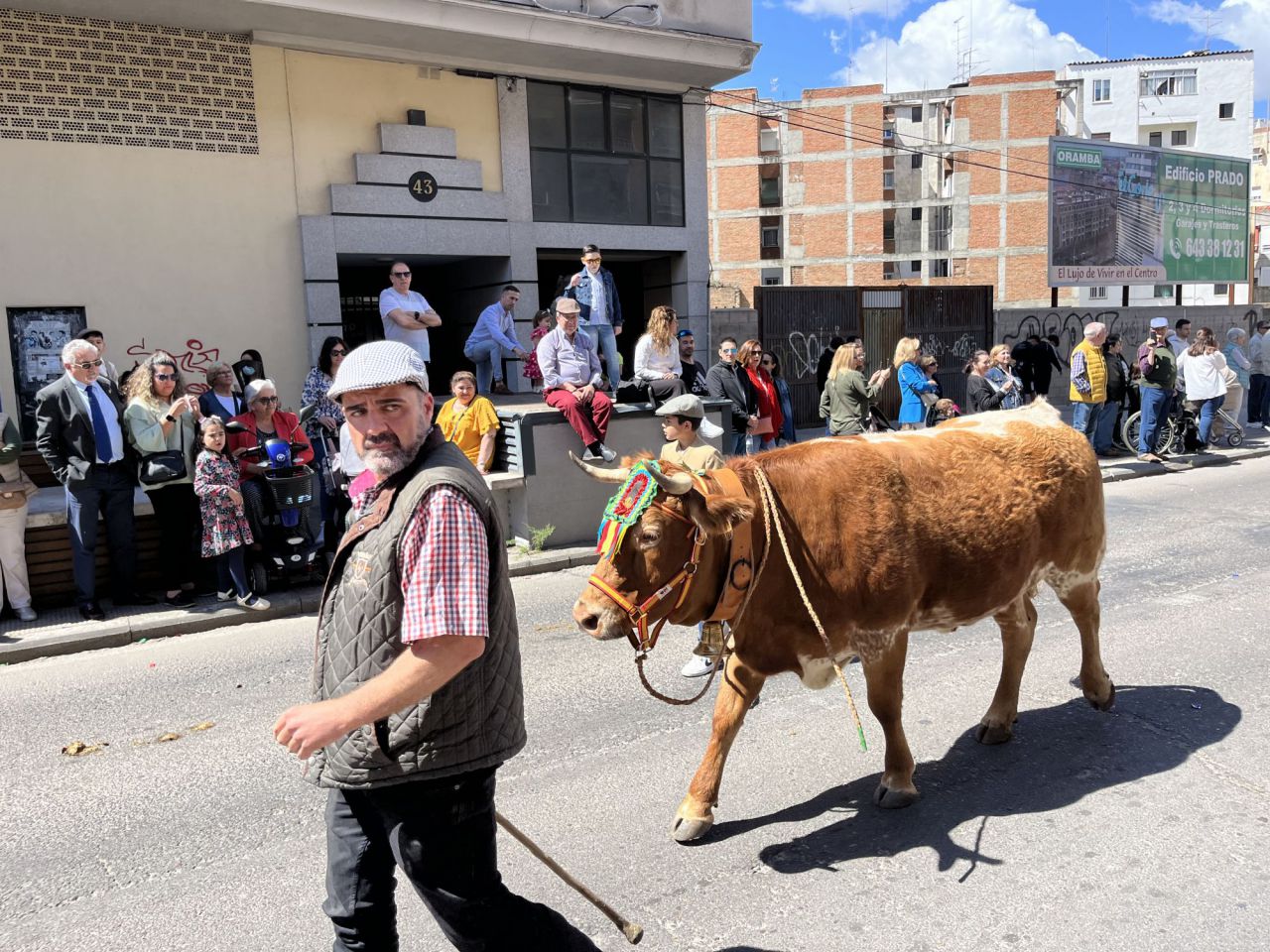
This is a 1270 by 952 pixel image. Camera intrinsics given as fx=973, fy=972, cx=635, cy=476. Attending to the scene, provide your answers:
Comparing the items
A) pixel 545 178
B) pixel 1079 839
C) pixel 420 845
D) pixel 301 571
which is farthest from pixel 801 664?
pixel 545 178

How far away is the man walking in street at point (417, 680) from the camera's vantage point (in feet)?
7.72

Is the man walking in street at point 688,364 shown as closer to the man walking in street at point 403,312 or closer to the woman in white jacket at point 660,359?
the woman in white jacket at point 660,359

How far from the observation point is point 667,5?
46.0 ft

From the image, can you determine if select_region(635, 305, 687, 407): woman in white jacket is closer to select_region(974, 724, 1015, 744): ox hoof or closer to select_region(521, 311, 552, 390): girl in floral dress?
select_region(521, 311, 552, 390): girl in floral dress

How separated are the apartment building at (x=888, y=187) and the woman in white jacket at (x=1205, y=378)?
145 ft

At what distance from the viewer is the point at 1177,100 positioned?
71.9m

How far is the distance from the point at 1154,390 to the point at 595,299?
28.5 ft

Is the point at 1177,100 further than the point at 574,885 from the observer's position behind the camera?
Yes

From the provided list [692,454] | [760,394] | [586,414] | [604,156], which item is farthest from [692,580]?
[604,156]

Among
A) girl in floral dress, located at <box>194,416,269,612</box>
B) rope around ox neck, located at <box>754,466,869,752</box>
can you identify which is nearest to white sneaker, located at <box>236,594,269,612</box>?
girl in floral dress, located at <box>194,416,269,612</box>

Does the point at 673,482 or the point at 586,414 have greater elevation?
the point at 673,482

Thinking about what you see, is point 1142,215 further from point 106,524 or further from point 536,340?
point 106,524

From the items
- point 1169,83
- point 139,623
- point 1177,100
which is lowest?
point 139,623

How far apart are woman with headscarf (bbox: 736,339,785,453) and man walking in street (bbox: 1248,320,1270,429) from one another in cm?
1148
